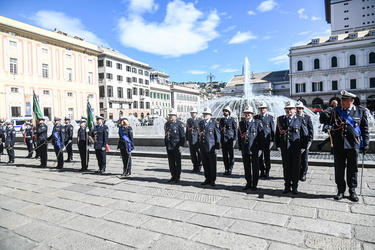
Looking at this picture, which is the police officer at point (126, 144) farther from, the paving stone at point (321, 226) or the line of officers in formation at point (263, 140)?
the paving stone at point (321, 226)

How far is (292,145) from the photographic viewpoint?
523 centimetres

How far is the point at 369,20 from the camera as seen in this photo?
6494 cm

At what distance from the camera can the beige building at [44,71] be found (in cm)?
3281

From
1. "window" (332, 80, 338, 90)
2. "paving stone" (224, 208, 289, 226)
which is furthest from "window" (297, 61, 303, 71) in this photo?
"paving stone" (224, 208, 289, 226)

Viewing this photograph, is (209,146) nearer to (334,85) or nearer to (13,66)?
(13,66)

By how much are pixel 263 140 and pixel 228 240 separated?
258 centimetres

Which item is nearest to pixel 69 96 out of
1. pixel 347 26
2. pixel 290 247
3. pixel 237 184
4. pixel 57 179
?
pixel 57 179

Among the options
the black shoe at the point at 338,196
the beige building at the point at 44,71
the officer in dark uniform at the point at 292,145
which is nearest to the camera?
the black shoe at the point at 338,196

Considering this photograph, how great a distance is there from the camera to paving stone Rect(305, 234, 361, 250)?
3.14m

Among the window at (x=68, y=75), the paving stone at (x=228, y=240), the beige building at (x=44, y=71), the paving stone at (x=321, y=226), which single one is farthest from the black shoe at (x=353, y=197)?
the window at (x=68, y=75)

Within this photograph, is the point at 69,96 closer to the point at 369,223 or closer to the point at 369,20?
the point at 369,223

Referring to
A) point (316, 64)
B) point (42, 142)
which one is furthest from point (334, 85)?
point (42, 142)

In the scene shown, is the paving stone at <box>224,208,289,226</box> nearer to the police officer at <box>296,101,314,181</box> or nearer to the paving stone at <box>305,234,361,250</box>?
the paving stone at <box>305,234,361,250</box>

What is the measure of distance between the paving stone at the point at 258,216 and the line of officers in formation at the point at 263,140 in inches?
48.0
